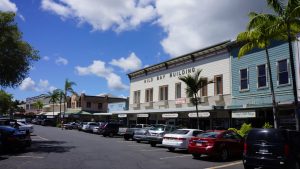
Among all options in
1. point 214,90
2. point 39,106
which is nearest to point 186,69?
point 214,90

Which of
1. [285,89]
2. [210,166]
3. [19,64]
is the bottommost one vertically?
[210,166]

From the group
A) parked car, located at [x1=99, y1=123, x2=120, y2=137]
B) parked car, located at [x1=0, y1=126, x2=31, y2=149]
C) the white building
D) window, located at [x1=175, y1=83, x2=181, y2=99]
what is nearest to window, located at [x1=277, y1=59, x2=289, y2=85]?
the white building

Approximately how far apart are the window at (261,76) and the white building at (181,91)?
3.15 m

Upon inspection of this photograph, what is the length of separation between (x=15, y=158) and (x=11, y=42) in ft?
31.5

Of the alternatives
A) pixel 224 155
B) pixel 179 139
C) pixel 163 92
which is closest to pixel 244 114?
pixel 179 139

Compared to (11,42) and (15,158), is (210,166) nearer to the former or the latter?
(15,158)

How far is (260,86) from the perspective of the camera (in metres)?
25.0

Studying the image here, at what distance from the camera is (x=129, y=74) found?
44938mm

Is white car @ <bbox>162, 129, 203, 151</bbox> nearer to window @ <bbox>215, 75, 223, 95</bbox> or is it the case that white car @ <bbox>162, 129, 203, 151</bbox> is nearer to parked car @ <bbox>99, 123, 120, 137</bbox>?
window @ <bbox>215, 75, 223, 95</bbox>

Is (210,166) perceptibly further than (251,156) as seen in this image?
Yes

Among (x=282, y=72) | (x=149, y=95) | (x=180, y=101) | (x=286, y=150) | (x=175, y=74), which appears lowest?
(x=286, y=150)

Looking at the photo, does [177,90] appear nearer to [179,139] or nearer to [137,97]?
[137,97]

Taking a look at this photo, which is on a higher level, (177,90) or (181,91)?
(177,90)

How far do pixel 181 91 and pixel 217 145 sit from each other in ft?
60.6
